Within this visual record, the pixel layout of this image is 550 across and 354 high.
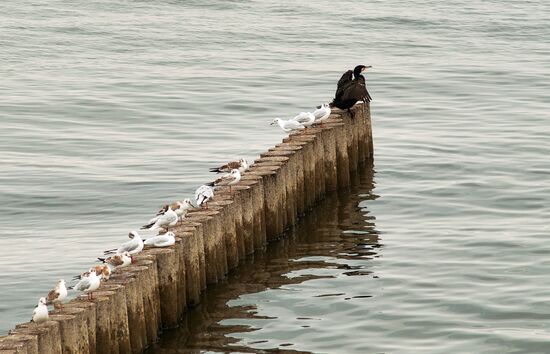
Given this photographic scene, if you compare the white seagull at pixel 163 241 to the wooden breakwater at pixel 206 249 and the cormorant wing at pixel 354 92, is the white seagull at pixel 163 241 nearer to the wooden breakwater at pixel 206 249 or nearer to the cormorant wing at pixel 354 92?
the wooden breakwater at pixel 206 249

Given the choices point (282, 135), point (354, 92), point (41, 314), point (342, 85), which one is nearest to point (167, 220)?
point (41, 314)

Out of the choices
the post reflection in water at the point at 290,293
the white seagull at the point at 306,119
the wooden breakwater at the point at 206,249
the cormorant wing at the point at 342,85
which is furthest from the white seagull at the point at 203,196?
the cormorant wing at the point at 342,85

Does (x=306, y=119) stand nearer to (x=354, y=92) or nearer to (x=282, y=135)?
(x=354, y=92)

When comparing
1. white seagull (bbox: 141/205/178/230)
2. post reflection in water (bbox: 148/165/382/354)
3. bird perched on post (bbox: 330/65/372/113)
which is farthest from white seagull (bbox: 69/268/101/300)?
bird perched on post (bbox: 330/65/372/113)

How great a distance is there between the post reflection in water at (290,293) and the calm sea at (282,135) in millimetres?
55

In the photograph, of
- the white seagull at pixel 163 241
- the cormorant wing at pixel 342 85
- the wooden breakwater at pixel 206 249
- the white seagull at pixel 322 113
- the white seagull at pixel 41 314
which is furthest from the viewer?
the cormorant wing at pixel 342 85

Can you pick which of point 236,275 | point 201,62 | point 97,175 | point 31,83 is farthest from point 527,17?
point 236,275

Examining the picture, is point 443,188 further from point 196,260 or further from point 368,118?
point 196,260

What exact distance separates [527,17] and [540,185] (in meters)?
36.4

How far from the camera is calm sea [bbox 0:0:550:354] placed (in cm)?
2219

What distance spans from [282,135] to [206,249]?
15.8m

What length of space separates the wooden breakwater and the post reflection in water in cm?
31

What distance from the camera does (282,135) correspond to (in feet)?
125

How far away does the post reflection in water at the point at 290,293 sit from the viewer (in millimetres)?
20797
